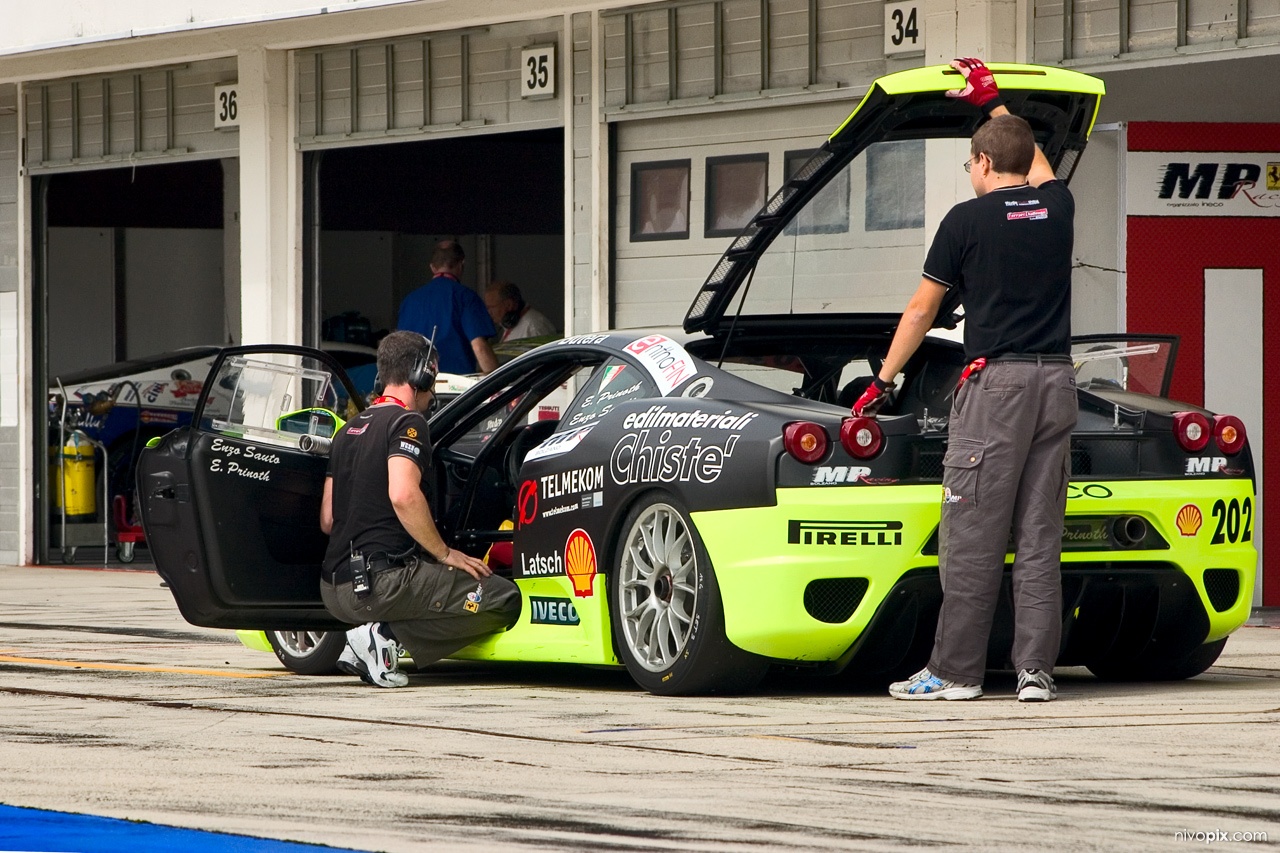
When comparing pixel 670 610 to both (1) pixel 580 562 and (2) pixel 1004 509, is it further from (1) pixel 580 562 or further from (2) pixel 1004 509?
(2) pixel 1004 509

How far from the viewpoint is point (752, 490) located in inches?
253

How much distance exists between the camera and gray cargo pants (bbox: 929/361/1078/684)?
6398 mm

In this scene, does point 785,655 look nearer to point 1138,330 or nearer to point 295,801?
point 295,801

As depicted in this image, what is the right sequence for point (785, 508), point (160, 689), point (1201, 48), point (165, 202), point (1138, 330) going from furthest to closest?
point (165, 202)
point (1138, 330)
point (1201, 48)
point (160, 689)
point (785, 508)

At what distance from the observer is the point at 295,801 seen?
15.0 feet

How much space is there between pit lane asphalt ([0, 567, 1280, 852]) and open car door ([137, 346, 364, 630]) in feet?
1.06

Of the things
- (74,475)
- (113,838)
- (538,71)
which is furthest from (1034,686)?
(74,475)

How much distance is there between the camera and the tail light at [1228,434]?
22.9 feet

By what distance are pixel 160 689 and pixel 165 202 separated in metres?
15.5

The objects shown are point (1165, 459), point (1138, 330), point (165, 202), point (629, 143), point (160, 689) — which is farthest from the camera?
point (165, 202)

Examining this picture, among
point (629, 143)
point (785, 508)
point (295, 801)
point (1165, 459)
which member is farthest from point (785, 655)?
point (629, 143)

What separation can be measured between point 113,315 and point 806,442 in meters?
17.3

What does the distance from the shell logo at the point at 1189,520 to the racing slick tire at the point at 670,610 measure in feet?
4.70

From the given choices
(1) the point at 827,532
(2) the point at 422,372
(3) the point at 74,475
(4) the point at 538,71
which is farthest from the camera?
(3) the point at 74,475
